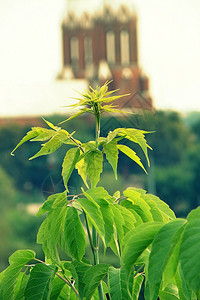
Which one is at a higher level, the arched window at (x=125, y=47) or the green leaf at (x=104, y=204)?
the arched window at (x=125, y=47)

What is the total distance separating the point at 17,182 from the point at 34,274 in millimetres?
29139

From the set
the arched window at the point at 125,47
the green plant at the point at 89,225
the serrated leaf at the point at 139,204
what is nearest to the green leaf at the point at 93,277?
the green plant at the point at 89,225

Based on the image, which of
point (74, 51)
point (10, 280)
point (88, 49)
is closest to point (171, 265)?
point (10, 280)

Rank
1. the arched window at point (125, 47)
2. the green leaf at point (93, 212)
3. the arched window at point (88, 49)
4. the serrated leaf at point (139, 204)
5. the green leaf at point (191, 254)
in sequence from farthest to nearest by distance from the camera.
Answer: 1. the arched window at point (88, 49)
2. the arched window at point (125, 47)
3. the serrated leaf at point (139, 204)
4. the green leaf at point (93, 212)
5. the green leaf at point (191, 254)

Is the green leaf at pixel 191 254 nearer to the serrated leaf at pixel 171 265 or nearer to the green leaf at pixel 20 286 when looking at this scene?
the serrated leaf at pixel 171 265

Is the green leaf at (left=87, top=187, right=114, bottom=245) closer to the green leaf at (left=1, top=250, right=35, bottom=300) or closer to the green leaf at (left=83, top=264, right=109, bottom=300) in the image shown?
the green leaf at (left=83, top=264, right=109, bottom=300)

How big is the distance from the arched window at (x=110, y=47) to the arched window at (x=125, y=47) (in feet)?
1.83

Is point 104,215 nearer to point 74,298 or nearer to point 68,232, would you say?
point 68,232

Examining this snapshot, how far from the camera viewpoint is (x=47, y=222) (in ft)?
2.90

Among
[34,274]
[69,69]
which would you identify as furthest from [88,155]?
[69,69]

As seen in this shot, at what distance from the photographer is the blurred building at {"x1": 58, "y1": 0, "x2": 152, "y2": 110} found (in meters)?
39.3

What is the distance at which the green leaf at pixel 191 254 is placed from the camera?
653 millimetres

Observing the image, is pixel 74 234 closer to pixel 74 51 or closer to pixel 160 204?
pixel 160 204

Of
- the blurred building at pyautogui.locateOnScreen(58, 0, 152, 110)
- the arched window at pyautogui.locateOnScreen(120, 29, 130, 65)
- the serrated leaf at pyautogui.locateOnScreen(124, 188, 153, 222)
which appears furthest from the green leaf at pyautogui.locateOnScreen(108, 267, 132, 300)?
the arched window at pyautogui.locateOnScreen(120, 29, 130, 65)
